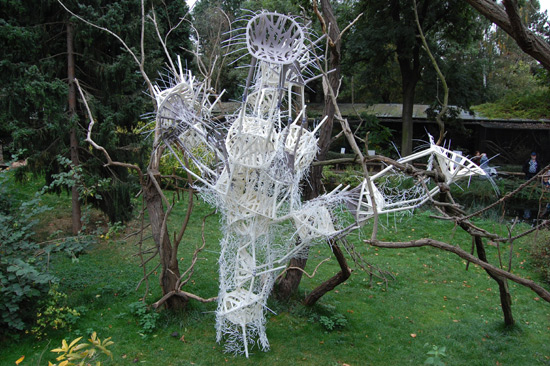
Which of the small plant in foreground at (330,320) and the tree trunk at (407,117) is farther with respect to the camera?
the tree trunk at (407,117)

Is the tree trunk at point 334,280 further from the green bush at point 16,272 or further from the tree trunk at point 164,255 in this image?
the green bush at point 16,272

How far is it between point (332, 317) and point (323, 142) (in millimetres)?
2193

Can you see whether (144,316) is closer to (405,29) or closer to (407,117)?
(405,29)

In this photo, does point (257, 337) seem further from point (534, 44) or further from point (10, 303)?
point (534, 44)

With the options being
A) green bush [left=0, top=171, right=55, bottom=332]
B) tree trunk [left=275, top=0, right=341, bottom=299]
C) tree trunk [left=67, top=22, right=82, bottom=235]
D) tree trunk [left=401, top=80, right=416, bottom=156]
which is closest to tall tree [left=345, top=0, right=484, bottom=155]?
tree trunk [left=401, top=80, right=416, bottom=156]

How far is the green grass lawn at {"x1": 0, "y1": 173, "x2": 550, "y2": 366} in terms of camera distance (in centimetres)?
426

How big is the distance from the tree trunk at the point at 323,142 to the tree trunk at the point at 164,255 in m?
1.31

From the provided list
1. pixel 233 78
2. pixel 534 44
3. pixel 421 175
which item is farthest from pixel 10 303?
pixel 233 78

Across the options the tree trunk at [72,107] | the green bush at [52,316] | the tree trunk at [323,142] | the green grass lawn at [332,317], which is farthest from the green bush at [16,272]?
the tree trunk at [323,142]

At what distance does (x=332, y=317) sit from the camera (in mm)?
5059

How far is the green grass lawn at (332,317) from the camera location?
14.0 feet

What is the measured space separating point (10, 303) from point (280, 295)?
3.02 meters

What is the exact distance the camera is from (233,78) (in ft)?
58.9

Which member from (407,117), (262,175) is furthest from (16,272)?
(407,117)
